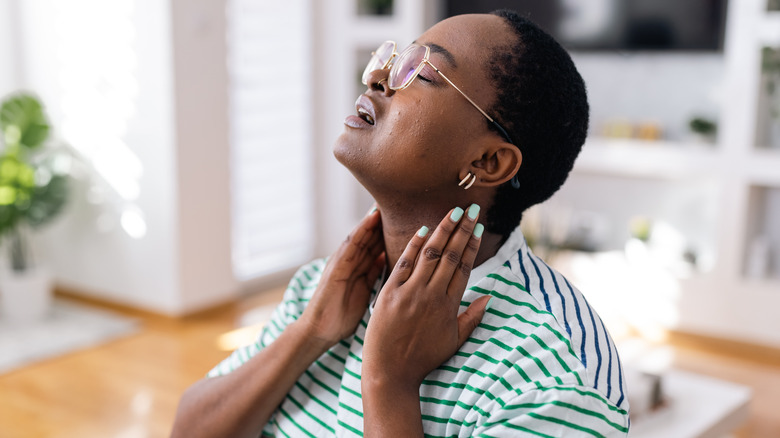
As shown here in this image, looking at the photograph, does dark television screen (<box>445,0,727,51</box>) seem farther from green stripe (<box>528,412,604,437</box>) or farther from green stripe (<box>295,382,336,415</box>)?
green stripe (<box>528,412,604,437</box>)

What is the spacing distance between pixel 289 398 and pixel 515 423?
0.37 m

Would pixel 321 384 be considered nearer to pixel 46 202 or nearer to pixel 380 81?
pixel 380 81

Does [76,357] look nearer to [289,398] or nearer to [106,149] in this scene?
[106,149]

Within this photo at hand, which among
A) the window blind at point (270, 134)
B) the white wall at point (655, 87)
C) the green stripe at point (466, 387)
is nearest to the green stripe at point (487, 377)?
the green stripe at point (466, 387)

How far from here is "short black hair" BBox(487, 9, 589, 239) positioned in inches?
36.3

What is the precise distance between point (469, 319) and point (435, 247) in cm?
9

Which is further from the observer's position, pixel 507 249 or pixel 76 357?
pixel 76 357

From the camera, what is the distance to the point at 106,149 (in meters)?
3.84

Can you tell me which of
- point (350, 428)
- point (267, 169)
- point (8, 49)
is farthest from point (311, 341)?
point (8, 49)

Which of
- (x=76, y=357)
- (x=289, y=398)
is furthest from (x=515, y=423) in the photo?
(x=76, y=357)

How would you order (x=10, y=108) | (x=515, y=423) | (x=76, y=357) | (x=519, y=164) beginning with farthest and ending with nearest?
(x=10, y=108) < (x=76, y=357) < (x=519, y=164) < (x=515, y=423)

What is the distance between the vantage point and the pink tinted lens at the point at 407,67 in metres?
0.95

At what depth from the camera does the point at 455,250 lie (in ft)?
2.95

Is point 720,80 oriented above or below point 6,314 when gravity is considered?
above
